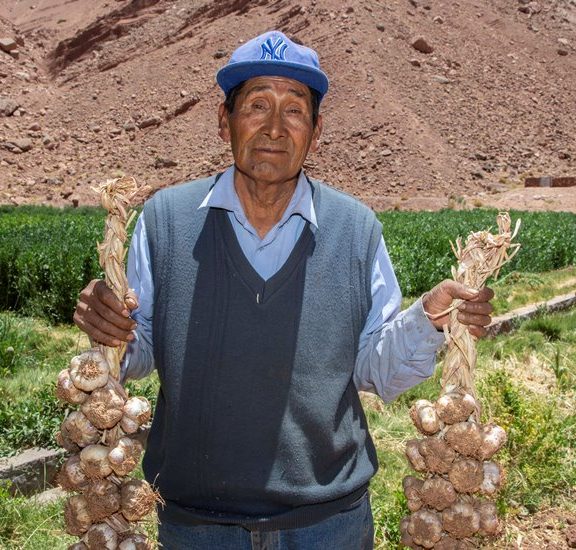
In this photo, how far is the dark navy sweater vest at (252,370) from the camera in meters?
2.22

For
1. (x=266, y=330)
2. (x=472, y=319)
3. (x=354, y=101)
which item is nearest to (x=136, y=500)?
(x=266, y=330)

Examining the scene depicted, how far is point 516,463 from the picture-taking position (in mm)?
4363

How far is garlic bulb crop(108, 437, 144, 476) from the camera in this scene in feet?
6.77

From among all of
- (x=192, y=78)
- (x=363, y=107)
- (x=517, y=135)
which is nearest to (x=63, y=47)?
(x=192, y=78)

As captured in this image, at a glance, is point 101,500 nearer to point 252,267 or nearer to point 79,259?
point 252,267

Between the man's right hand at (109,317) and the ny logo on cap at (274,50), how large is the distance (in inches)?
32.7

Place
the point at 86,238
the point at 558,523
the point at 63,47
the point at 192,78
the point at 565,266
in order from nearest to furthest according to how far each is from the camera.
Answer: the point at 558,523 → the point at 86,238 → the point at 565,266 → the point at 192,78 → the point at 63,47

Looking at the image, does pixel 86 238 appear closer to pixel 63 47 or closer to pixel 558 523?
pixel 558 523

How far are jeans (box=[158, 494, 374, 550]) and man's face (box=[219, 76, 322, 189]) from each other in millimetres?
1060

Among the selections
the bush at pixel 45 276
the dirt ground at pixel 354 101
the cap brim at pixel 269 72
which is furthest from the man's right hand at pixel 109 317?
the dirt ground at pixel 354 101

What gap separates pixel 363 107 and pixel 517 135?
8.76m

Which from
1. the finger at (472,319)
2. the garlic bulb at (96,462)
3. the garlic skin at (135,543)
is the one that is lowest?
the garlic skin at (135,543)

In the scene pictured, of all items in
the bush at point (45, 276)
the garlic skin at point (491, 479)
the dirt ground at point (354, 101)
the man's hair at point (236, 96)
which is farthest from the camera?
the dirt ground at point (354, 101)

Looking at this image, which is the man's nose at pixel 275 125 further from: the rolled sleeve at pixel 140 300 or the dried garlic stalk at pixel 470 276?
the dried garlic stalk at pixel 470 276
